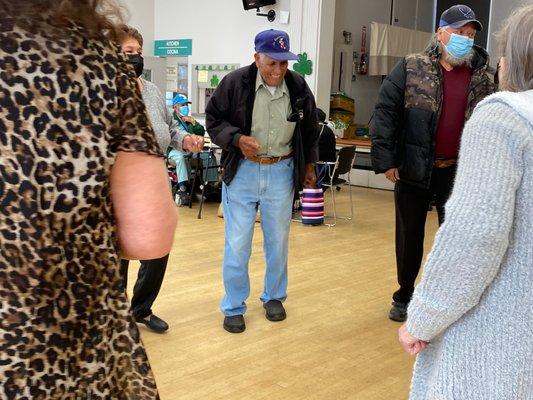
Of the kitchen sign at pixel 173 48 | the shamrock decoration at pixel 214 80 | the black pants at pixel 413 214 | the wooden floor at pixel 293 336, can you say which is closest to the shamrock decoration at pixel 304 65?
the shamrock decoration at pixel 214 80

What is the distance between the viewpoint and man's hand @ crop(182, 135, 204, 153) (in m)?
2.99

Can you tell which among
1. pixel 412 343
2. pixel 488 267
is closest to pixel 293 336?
pixel 412 343

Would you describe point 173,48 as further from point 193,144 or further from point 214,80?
point 193,144

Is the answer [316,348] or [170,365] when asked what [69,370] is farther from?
[316,348]

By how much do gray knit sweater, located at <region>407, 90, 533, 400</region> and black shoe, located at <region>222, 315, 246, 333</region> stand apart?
6.59ft

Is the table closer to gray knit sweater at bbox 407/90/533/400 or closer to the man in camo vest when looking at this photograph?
the man in camo vest

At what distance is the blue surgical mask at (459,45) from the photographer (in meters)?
3.16

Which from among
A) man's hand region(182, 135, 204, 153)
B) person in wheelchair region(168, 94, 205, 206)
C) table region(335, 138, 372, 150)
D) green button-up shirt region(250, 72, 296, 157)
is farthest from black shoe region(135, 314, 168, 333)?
table region(335, 138, 372, 150)

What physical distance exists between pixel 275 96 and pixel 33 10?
2362mm

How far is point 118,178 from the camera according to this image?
111 cm

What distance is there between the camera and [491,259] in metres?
1.32

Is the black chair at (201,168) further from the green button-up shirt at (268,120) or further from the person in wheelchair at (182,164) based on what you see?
the green button-up shirt at (268,120)

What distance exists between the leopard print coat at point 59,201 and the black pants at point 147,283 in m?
1.97

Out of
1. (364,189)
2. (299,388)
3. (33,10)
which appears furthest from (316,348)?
(364,189)
